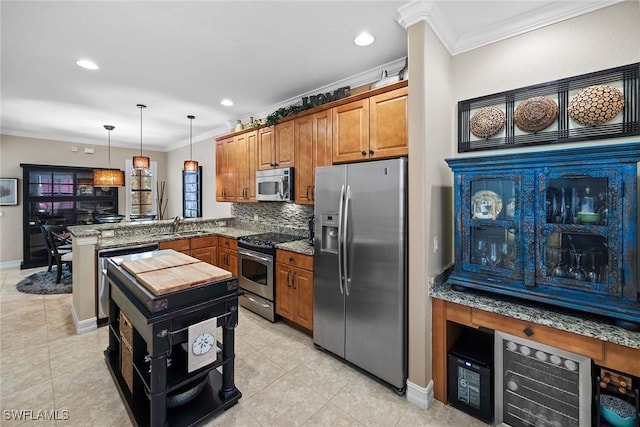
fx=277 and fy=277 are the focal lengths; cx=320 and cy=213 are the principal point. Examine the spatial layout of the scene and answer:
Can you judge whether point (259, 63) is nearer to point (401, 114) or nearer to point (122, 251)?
point (401, 114)

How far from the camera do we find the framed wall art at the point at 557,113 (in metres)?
1.81

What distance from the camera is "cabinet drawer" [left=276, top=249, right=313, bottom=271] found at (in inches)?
116

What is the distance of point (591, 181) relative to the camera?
1688 millimetres

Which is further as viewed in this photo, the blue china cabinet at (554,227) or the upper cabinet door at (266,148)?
the upper cabinet door at (266,148)

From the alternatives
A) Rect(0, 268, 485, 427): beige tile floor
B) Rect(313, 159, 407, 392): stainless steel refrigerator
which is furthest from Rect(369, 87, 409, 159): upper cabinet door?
Rect(0, 268, 485, 427): beige tile floor

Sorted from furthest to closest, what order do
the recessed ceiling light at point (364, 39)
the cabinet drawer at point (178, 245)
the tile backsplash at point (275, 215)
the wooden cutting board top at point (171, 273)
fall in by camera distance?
the tile backsplash at point (275, 215)
the cabinet drawer at point (178, 245)
the recessed ceiling light at point (364, 39)
the wooden cutting board top at point (171, 273)

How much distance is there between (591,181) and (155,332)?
2747mm

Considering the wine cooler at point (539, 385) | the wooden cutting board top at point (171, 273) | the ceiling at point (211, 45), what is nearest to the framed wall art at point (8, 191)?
the ceiling at point (211, 45)

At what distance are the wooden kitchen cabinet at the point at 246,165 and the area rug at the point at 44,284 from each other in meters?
3.23

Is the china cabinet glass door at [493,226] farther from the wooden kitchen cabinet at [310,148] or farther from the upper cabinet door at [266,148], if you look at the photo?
the upper cabinet door at [266,148]

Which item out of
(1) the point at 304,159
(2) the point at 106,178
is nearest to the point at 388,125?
(1) the point at 304,159

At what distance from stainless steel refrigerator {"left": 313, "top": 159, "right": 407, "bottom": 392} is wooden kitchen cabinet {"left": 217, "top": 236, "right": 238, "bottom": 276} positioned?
5.55 ft

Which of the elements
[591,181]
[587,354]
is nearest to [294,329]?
[587,354]

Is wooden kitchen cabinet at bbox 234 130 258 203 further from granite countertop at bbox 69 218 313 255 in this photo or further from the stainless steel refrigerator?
the stainless steel refrigerator
